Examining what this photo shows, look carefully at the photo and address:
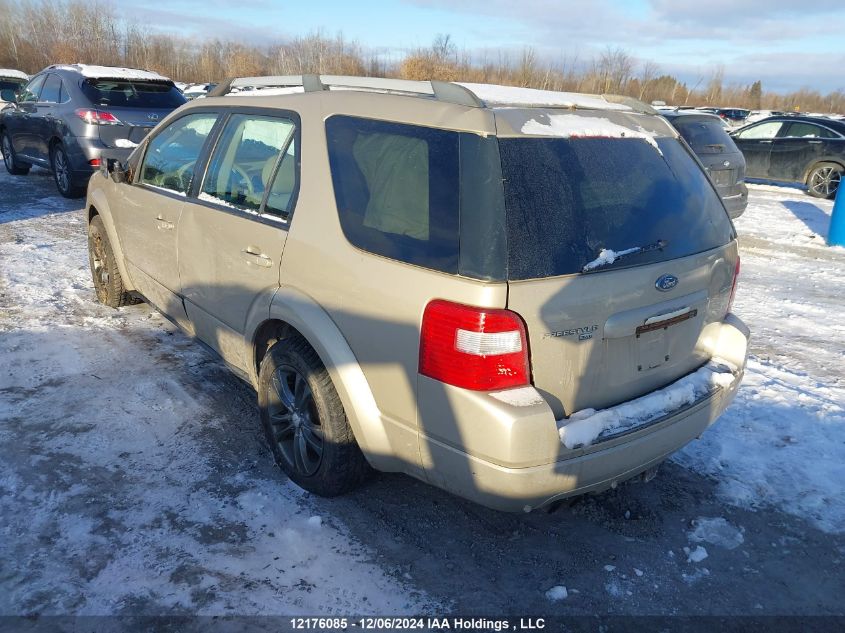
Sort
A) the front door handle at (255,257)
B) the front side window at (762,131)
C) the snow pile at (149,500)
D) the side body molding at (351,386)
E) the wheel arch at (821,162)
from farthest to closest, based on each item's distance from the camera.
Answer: the front side window at (762,131) < the wheel arch at (821,162) < the front door handle at (255,257) < the side body molding at (351,386) < the snow pile at (149,500)

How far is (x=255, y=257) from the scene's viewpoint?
3.17 meters

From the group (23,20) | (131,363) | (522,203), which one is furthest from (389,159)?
(23,20)

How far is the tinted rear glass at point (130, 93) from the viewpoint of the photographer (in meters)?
8.91

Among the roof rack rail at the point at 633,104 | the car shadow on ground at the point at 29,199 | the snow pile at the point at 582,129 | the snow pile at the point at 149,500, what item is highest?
the roof rack rail at the point at 633,104

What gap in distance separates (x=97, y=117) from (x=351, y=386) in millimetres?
7924

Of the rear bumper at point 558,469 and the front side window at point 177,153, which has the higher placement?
the front side window at point 177,153

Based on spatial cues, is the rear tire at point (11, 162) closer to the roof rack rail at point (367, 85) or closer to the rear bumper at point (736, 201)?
the roof rack rail at point (367, 85)

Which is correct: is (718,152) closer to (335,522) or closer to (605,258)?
(605,258)

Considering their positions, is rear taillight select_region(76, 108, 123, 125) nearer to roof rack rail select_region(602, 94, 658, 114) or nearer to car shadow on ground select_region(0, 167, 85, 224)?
car shadow on ground select_region(0, 167, 85, 224)

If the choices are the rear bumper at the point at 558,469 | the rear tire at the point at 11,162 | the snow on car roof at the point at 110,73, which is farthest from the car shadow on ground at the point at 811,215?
the rear tire at the point at 11,162

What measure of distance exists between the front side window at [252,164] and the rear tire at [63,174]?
679cm

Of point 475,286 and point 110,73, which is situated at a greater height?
point 110,73

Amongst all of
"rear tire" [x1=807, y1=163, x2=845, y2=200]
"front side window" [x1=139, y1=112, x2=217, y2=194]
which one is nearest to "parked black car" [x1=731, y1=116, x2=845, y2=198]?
"rear tire" [x1=807, y1=163, x2=845, y2=200]

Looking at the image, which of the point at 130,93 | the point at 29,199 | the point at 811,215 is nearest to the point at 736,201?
the point at 811,215
